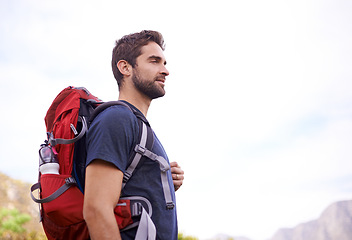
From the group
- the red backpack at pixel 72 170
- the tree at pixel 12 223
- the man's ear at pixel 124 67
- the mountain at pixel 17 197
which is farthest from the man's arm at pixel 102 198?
the mountain at pixel 17 197

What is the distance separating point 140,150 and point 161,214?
488mm

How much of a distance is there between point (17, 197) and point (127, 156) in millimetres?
16755

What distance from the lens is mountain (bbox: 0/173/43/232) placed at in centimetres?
1613

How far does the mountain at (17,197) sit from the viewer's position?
16.1m

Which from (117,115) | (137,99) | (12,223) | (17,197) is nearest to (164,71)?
(137,99)

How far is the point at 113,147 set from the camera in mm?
2314

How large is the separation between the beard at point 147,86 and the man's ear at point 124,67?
0.27 feet

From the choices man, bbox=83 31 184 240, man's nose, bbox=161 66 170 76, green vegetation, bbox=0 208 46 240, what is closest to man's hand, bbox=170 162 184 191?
man, bbox=83 31 184 240

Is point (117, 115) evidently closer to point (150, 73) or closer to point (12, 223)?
point (150, 73)

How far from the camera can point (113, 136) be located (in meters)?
2.35

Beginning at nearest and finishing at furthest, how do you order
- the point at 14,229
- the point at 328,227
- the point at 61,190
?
the point at 61,190 → the point at 14,229 → the point at 328,227

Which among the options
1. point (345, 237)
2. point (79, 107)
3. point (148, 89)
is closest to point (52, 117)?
point (79, 107)

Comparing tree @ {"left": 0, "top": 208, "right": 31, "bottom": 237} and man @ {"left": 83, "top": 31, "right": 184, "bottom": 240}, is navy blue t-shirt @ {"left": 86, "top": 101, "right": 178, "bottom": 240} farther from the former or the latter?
tree @ {"left": 0, "top": 208, "right": 31, "bottom": 237}

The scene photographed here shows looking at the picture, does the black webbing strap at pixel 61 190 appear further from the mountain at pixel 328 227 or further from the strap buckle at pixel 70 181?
the mountain at pixel 328 227
